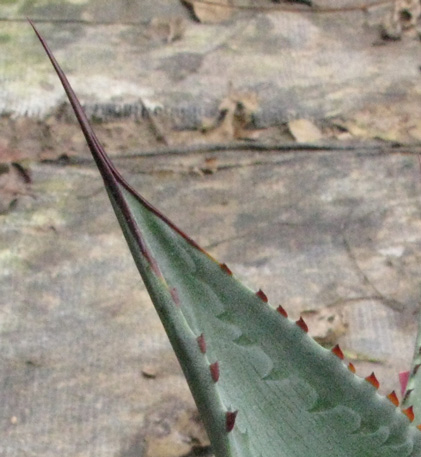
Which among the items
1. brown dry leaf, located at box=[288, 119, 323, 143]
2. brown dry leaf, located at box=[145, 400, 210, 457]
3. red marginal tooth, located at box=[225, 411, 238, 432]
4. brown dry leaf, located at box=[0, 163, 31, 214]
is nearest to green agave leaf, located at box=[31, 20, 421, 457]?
red marginal tooth, located at box=[225, 411, 238, 432]

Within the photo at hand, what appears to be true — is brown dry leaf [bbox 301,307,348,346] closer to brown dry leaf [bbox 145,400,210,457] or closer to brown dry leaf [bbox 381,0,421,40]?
brown dry leaf [bbox 145,400,210,457]

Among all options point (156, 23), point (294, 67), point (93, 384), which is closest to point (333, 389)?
point (93, 384)

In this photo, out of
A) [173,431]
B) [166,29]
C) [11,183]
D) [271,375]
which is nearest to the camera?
[271,375]

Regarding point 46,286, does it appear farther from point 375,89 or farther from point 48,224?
point 375,89

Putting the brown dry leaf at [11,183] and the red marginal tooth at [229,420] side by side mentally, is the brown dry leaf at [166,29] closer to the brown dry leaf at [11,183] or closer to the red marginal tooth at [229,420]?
the brown dry leaf at [11,183]

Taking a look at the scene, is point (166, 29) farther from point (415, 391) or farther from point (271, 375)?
point (271, 375)

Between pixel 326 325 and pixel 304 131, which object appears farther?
pixel 304 131

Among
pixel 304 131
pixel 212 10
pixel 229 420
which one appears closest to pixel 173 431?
pixel 229 420
